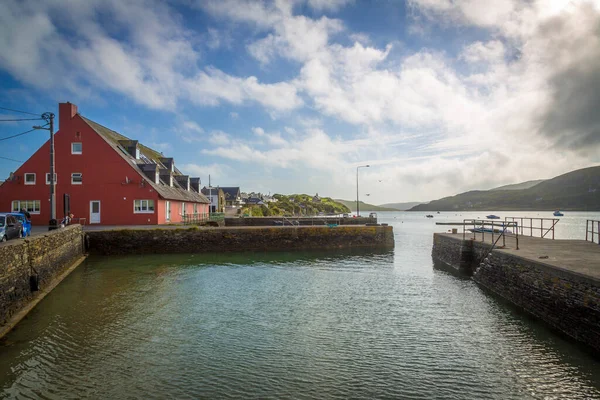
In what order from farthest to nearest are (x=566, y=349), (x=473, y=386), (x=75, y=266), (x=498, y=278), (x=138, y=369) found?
(x=75, y=266) → (x=498, y=278) → (x=566, y=349) → (x=138, y=369) → (x=473, y=386)

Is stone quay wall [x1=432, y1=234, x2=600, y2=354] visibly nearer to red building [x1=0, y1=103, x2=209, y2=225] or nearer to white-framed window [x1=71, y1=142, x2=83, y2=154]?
red building [x1=0, y1=103, x2=209, y2=225]

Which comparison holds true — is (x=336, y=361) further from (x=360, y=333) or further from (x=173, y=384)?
(x=173, y=384)

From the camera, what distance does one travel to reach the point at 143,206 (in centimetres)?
3550

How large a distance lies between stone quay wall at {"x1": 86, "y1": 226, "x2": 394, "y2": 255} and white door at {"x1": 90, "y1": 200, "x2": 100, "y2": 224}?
24.6ft

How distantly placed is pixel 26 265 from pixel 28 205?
84.0 ft

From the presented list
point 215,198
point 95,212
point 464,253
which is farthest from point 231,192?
point 464,253

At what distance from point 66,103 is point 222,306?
3073 cm

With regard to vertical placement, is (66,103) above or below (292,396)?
above

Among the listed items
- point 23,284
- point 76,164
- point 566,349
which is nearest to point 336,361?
point 566,349

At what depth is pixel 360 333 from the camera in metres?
10.8

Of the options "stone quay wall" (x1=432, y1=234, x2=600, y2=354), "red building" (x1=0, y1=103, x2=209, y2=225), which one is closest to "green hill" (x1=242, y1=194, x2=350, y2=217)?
"red building" (x1=0, y1=103, x2=209, y2=225)

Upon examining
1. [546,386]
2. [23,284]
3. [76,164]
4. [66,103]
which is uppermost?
[66,103]

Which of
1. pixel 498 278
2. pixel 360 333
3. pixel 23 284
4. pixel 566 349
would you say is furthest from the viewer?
pixel 498 278

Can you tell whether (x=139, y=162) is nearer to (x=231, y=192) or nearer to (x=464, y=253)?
(x=464, y=253)
